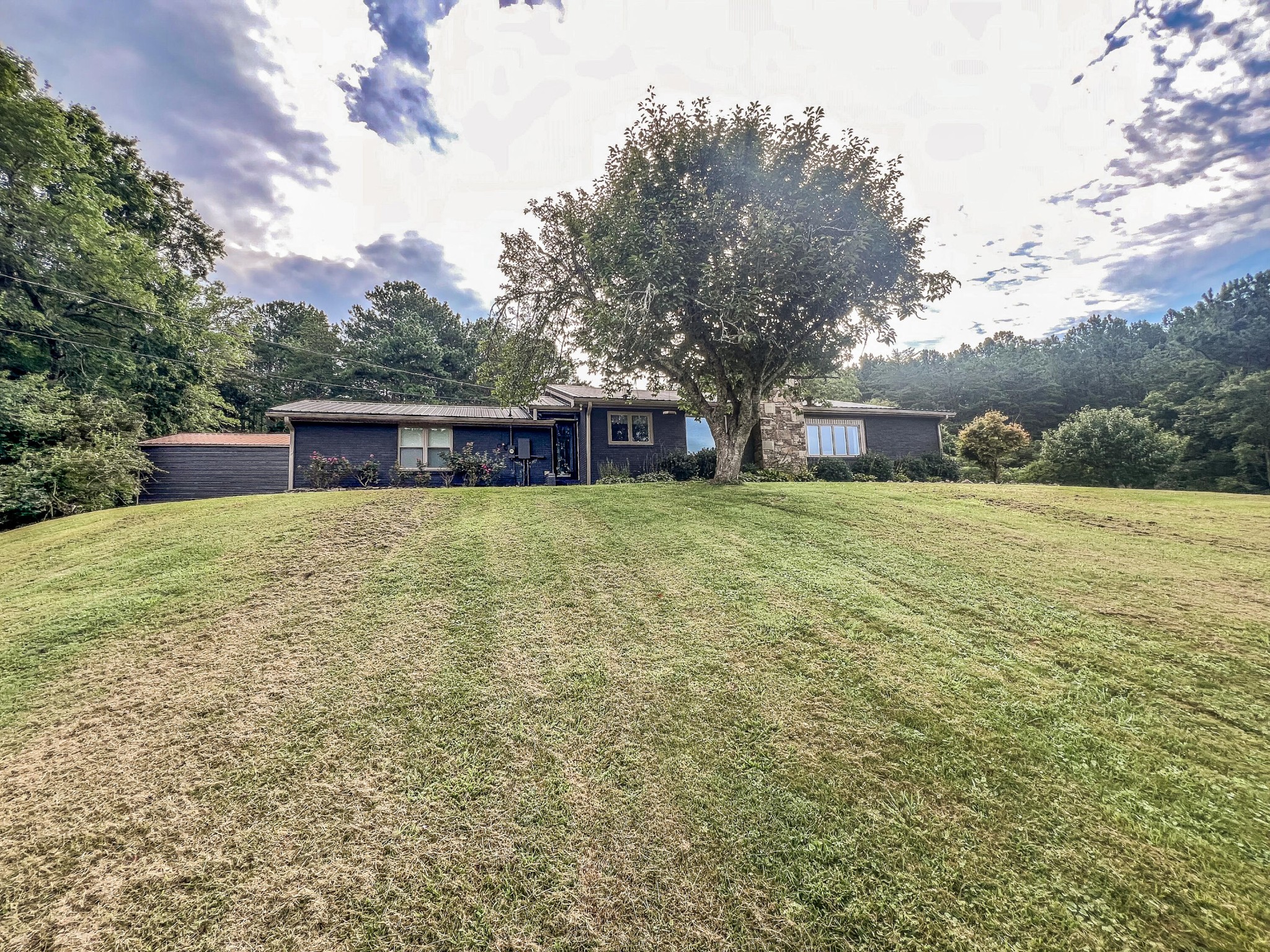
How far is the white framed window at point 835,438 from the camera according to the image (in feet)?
61.8

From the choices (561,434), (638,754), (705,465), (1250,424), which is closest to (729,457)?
(705,465)

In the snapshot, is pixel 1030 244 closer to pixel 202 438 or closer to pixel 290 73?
pixel 290 73

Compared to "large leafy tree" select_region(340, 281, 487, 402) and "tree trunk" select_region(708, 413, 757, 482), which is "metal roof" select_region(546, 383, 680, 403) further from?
"large leafy tree" select_region(340, 281, 487, 402)

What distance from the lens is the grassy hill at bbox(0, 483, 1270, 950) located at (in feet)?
6.42

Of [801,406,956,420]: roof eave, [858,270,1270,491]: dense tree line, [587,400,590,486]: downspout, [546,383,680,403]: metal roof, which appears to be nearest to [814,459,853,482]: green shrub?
[801,406,956,420]: roof eave

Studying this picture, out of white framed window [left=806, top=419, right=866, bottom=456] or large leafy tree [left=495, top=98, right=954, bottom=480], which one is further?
white framed window [left=806, top=419, right=866, bottom=456]

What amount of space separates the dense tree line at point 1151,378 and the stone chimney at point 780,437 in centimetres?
1829

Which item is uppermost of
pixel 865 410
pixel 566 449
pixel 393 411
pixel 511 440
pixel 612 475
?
pixel 865 410

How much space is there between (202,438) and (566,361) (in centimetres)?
1525

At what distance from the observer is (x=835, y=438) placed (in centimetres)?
1916

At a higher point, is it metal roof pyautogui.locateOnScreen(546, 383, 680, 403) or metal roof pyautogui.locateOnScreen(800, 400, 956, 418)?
metal roof pyautogui.locateOnScreen(546, 383, 680, 403)

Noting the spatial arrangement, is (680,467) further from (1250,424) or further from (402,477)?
(1250,424)

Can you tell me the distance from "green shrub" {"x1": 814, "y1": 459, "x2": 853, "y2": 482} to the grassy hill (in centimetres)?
1146

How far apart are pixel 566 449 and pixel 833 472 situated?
1031 centimetres
